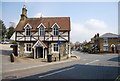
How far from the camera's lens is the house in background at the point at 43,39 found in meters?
23.1

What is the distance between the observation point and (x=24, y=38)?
24.2 meters

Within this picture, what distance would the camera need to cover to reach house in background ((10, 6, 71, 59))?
2314 centimetres

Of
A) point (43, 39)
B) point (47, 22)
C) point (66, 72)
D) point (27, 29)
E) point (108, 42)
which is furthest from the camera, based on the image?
point (108, 42)

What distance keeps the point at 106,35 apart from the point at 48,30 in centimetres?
2948

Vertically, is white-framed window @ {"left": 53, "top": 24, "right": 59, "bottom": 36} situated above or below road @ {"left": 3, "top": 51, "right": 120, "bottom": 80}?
above

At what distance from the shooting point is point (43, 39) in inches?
933

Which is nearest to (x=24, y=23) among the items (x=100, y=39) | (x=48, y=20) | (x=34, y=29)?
(x=34, y=29)

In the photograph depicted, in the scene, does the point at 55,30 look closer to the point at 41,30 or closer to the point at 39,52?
the point at 41,30

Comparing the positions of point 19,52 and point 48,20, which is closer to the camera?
point 19,52

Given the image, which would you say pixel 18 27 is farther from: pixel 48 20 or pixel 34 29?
pixel 48 20

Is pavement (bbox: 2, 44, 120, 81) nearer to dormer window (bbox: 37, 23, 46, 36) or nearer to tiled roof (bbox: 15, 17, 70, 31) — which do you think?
dormer window (bbox: 37, 23, 46, 36)

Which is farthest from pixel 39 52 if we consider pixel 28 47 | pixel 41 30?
pixel 41 30

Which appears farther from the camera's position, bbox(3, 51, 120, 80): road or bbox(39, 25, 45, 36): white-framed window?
bbox(39, 25, 45, 36): white-framed window

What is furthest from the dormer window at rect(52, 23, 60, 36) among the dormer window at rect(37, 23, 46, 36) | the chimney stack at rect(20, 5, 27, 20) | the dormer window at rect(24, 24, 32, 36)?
the chimney stack at rect(20, 5, 27, 20)
